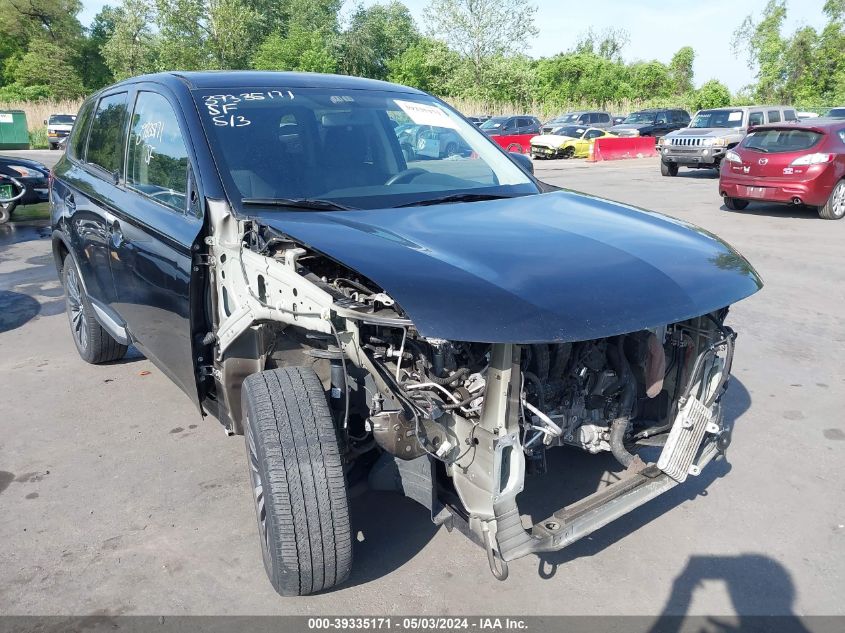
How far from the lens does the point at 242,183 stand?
313 centimetres

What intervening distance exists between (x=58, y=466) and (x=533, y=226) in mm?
2745

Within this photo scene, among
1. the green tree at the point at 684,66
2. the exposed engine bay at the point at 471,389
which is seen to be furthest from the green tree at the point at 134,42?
the exposed engine bay at the point at 471,389

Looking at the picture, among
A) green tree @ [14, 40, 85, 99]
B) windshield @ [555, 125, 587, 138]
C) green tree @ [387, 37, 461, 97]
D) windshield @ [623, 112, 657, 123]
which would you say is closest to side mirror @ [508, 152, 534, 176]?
windshield @ [555, 125, 587, 138]

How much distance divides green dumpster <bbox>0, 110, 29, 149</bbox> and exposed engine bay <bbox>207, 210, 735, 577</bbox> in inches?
1281

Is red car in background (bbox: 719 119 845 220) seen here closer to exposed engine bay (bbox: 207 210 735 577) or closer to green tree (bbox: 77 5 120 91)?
exposed engine bay (bbox: 207 210 735 577)

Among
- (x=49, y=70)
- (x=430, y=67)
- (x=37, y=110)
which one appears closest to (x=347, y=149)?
(x=37, y=110)

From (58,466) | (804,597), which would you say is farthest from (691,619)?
(58,466)

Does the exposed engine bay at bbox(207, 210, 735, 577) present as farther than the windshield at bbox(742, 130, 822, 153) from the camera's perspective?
No

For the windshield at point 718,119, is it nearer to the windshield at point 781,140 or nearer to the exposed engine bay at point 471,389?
the windshield at point 781,140

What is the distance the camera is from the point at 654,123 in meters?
28.9

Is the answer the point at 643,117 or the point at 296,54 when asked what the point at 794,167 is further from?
the point at 296,54

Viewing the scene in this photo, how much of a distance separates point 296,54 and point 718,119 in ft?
115

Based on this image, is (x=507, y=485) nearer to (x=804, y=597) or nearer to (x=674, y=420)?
(x=674, y=420)

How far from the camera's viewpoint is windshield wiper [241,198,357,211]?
3.07 metres
